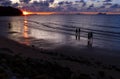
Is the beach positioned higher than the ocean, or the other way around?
the beach

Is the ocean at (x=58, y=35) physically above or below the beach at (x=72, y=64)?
below

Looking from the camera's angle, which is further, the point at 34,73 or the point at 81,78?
the point at 81,78

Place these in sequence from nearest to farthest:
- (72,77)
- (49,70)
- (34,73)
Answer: (34,73) < (72,77) < (49,70)

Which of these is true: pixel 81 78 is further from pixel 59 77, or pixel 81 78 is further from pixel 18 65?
pixel 18 65

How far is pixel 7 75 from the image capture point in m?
5.74

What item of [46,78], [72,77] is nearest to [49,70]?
[72,77]

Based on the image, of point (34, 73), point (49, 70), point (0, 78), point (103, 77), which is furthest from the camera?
point (103, 77)

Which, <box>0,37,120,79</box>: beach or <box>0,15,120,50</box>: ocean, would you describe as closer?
<box>0,37,120,79</box>: beach

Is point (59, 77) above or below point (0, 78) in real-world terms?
below

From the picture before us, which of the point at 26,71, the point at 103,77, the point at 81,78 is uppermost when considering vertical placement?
the point at 26,71

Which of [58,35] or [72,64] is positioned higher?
[72,64]

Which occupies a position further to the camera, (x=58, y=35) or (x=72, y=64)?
(x=58, y=35)

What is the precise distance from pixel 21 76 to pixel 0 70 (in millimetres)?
633

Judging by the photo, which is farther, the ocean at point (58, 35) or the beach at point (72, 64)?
the ocean at point (58, 35)
